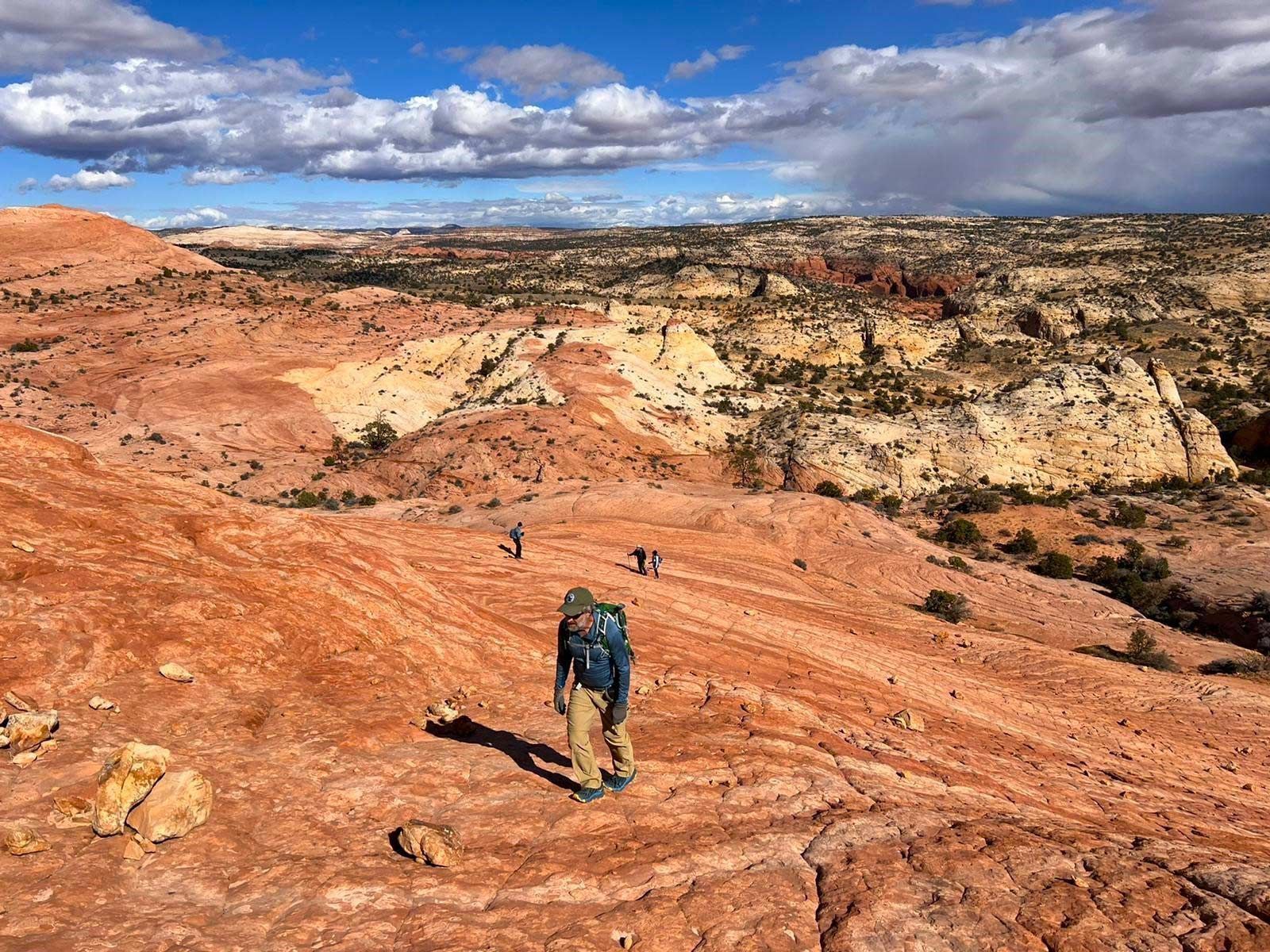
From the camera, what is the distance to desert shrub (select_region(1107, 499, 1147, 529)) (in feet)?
105

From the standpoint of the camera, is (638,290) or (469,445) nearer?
(469,445)

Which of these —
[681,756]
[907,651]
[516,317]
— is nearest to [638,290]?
[516,317]

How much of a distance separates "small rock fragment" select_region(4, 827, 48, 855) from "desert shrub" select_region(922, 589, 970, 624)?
71.8 ft

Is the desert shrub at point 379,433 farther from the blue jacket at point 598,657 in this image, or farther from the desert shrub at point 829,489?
the blue jacket at point 598,657

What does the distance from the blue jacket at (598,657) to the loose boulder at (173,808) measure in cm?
311

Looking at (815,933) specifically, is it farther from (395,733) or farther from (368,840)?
(395,733)

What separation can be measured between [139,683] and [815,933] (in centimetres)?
715

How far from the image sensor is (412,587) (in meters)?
12.2

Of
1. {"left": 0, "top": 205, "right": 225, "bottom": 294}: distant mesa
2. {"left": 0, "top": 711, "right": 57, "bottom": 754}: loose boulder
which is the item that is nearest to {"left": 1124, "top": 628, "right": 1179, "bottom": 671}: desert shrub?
{"left": 0, "top": 711, "right": 57, "bottom": 754}: loose boulder

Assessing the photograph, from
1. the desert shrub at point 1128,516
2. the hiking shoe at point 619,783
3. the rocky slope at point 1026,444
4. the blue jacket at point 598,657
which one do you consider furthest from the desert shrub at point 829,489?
the blue jacket at point 598,657

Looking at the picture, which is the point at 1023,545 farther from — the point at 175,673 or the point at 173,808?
the point at 173,808

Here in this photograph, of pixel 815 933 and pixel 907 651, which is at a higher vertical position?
pixel 815 933

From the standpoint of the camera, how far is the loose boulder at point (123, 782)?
5.31 meters

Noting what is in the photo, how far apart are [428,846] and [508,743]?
2664 millimetres
